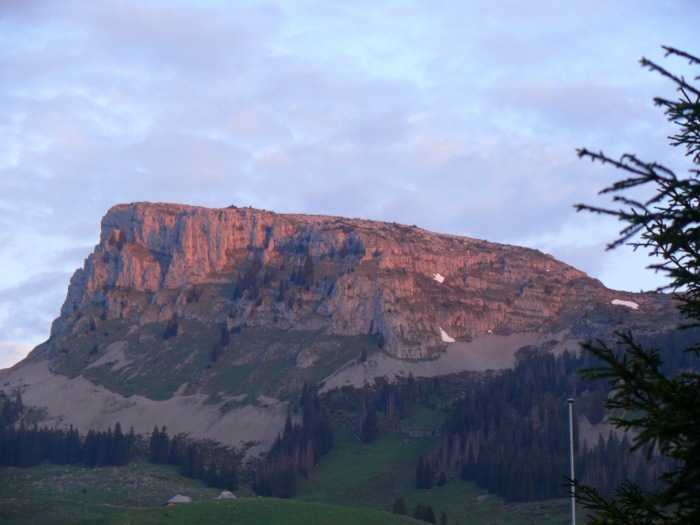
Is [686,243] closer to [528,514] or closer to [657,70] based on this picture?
[657,70]

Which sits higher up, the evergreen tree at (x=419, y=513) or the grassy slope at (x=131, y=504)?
the grassy slope at (x=131, y=504)

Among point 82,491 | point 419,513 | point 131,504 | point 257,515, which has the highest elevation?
point 257,515

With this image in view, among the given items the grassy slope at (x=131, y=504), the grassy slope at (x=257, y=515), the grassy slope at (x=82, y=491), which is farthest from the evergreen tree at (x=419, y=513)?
the grassy slope at (x=82, y=491)

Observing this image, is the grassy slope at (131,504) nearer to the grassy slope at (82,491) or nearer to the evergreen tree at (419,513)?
the grassy slope at (82,491)

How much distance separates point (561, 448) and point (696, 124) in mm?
176692

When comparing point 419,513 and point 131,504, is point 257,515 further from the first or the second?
point 131,504

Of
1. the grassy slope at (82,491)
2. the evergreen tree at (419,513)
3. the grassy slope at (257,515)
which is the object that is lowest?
the evergreen tree at (419,513)

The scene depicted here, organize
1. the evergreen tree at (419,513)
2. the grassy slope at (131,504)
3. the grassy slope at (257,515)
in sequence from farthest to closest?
1. the evergreen tree at (419,513)
2. the grassy slope at (131,504)
3. the grassy slope at (257,515)

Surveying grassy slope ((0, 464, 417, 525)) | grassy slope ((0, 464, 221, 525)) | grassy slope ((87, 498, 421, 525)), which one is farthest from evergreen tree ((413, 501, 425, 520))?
grassy slope ((0, 464, 221, 525))

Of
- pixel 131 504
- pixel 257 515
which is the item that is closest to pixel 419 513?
pixel 257 515

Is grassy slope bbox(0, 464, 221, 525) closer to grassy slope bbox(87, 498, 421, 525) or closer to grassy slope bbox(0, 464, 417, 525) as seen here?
grassy slope bbox(0, 464, 417, 525)

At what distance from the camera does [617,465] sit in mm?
165875

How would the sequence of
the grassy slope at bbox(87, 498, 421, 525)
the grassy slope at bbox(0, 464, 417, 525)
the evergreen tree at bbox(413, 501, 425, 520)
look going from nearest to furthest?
the grassy slope at bbox(87, 498, 421, 525) → the grassy slope at bbox(0, 464, 417, 525) → the evergreen tree at bbox(413, 501, 425, 520)

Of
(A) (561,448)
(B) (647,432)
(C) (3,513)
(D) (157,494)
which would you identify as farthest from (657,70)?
(A) (561,448)
